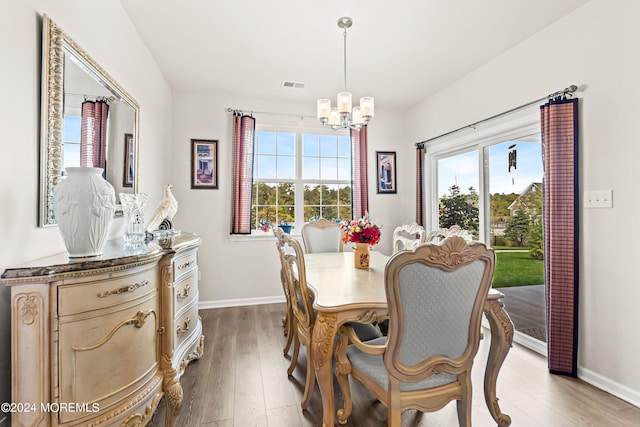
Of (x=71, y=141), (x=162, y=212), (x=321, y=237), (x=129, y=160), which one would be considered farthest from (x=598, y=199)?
(x=129, y=160)

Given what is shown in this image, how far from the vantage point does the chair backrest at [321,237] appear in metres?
3.37

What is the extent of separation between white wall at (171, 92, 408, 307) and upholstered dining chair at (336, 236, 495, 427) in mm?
2766

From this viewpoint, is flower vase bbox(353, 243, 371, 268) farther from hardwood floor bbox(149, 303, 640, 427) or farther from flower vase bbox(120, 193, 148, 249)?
flower vase bbox(120, 193, 148, 249)

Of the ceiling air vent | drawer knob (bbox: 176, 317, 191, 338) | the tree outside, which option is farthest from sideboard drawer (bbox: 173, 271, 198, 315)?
the tree outside

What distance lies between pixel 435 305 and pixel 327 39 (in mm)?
2416

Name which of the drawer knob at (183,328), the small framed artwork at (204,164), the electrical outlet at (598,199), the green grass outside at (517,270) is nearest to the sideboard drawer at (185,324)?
the drawer knob at (183,328)

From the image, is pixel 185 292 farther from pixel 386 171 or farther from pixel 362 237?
pixel 386 171

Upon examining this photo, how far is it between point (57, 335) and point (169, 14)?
2357 mm

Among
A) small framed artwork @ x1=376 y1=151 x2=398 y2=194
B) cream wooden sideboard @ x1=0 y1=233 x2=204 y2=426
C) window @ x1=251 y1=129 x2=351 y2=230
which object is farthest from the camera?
small framed artwork @ x1=376 y1=151 x2=398 y2=194

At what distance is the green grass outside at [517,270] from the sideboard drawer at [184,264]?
8.42ft

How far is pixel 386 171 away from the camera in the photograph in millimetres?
4555

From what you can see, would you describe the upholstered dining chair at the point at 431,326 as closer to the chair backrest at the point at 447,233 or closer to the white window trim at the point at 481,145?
the chair backrest at the point at 447,233

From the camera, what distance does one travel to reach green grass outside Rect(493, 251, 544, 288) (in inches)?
111

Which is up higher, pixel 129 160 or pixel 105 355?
pixel 129 160
